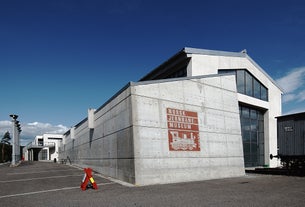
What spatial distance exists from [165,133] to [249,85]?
1433 centimetres

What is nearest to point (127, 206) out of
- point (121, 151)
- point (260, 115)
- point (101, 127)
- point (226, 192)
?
point (226, 192)

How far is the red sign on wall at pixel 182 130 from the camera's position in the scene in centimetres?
1513

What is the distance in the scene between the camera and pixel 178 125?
15547 millimetres

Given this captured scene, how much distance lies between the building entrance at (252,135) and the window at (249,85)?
1496 millimetres

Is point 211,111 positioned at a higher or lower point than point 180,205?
higher

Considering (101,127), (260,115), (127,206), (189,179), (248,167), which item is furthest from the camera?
(260,115)

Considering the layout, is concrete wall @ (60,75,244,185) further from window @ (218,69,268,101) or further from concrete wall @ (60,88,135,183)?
window @ (218,69,268,101)

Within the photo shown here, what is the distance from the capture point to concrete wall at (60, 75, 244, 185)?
13891mm

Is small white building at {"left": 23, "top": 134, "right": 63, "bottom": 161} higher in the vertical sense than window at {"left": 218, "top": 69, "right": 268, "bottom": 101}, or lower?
lower

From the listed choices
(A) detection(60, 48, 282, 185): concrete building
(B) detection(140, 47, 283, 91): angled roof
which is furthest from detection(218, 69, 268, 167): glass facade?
(B) detection(140, 47, 283, 91): angled roof

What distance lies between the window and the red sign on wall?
29.2 ft

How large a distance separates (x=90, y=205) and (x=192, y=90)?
10.2 meters

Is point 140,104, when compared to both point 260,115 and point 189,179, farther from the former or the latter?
point 260,115

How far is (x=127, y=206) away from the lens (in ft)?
27.4
